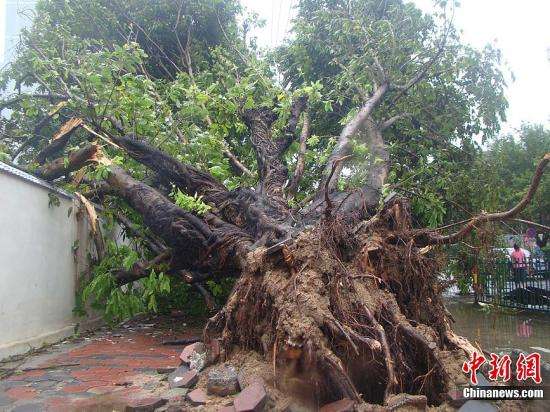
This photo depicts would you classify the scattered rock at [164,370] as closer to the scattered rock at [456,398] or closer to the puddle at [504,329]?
the scattered rock at [456,398]

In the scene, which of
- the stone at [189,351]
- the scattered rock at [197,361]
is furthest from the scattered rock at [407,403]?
the stone at [189,351]

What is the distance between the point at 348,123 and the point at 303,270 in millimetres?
3507

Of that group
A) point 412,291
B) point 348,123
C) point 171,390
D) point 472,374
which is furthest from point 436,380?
point 348,123

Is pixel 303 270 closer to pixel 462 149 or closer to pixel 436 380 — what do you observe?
pixel 436 380

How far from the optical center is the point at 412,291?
4203mm

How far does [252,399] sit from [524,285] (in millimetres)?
8935

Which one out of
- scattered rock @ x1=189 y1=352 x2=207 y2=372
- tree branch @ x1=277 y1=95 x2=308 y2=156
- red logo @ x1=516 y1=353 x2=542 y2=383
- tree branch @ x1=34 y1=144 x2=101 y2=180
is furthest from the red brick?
tree branch @ x1=277 y1=95 x2=308 y2=156

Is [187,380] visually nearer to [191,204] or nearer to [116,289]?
[191,204]

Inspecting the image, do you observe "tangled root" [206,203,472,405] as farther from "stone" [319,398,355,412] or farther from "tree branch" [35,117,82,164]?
"tree branch" [35,117,82,164]

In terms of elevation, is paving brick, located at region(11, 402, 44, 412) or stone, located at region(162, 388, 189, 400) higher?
stone, located at region(162, 388, 189, 400)

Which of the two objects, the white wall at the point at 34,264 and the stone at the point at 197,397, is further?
the white wall at the point at 34,264

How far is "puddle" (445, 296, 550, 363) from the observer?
6.13 meters

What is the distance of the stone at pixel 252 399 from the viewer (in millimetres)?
2889

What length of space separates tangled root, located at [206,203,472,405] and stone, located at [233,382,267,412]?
0.24 meters
